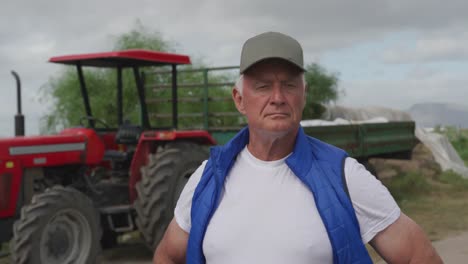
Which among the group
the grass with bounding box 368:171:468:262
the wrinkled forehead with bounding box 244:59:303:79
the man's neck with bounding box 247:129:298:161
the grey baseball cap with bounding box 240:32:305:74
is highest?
the grey baseball cap with bounding box 240:32:305:74

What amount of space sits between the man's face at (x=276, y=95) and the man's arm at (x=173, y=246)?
1.44 ft

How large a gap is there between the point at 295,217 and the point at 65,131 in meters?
6.38

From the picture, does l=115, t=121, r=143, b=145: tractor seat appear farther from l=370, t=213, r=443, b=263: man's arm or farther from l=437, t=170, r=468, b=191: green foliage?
l=437, t=170, r=468, b=191: green foliage

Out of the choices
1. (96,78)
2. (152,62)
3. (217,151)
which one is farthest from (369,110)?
(217,151)

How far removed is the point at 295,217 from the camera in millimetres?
2248

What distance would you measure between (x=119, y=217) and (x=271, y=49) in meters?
6.29

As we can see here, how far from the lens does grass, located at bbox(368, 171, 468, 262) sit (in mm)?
10406

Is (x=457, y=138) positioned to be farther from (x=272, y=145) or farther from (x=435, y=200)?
(x=272, y=145)

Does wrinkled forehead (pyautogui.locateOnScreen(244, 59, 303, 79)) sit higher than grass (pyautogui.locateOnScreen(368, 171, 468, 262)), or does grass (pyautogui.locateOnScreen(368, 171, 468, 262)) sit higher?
wrinkled forehead (pyautogui.locateOnScreen(244, 59, 303, 79))

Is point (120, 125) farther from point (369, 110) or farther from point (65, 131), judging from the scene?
point (369, 110)

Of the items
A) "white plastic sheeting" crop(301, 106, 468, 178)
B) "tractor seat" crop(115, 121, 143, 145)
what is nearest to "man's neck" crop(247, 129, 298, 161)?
"tractor seat" crop(115, 121, 143, 145)

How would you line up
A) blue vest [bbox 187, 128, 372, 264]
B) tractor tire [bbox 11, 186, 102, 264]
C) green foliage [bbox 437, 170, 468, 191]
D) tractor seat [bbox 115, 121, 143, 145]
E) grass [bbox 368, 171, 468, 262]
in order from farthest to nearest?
1. green foliage [bbox 437, 170, 468, 191]
2. grass [bbox 368, 171, 468, 262]
3. tractor seat [bbox 115, 121, 143, 145]
4. tractor tire [bbox 11, 186, 102, 264]
5. blue vest [bbox 187, 128, 372, 264]

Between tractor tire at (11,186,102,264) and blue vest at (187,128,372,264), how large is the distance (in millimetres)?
4858

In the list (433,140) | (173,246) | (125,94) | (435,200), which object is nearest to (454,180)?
(433,140)
